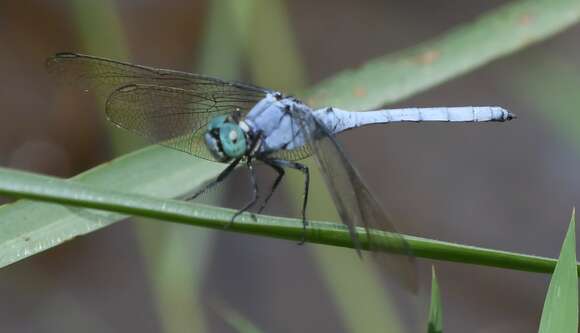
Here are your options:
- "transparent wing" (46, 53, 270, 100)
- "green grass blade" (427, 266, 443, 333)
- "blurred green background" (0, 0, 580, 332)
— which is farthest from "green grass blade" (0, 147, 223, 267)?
"blurred green background" (0, 0, 580, 332)

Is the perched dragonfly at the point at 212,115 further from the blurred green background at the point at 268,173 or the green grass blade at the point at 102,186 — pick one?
the blurred green background at the point at 268,173

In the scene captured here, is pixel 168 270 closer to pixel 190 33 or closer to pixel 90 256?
pixel 90 256

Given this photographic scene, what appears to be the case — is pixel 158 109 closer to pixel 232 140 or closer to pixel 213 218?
pixel 232 140

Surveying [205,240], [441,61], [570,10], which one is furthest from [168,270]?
[570,10]

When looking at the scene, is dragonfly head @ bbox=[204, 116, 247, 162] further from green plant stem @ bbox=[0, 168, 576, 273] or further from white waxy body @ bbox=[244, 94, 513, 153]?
green plant stem @ bbox=[0, 168, 576, 273]

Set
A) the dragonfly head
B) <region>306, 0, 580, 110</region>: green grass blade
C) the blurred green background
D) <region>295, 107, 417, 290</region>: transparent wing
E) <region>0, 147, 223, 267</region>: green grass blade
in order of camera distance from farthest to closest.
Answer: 1. the blurred green background
2. <region>306, 0, 580, 110</region>: green grass blade
3. the dragonfly head
4. <region>0, 147, 223, 267</region>: green grass blade
5. <region>295, 107, 417, 290</region>: transparent wing

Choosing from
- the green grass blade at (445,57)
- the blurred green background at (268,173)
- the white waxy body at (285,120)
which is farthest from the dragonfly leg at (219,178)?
the blurred green background at (268,173)
